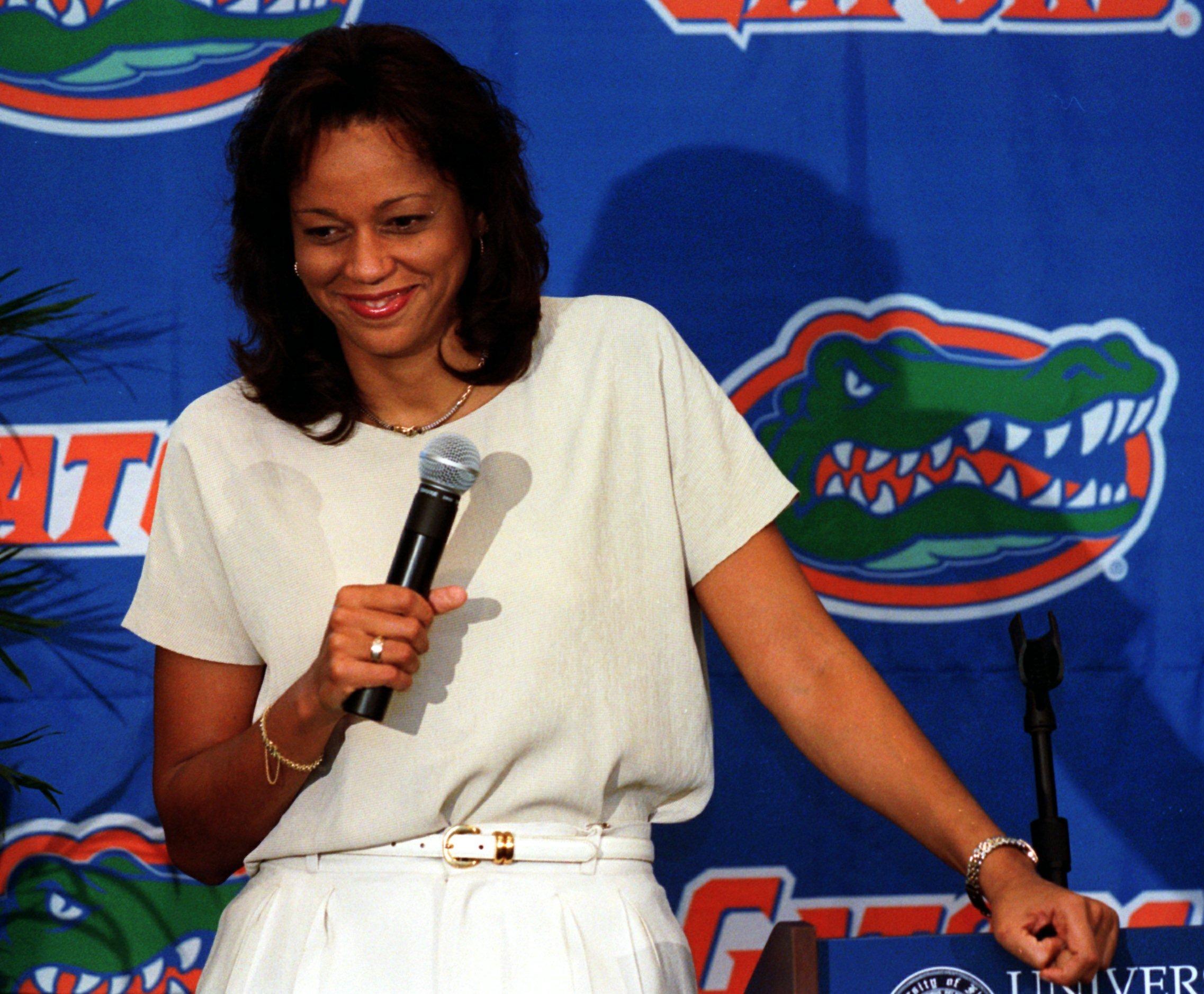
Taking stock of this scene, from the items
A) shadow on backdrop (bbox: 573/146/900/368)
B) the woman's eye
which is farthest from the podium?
shadow on backdrop (bbox: 573/146/900/368)

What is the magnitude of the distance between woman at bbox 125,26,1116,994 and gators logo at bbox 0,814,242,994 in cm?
90

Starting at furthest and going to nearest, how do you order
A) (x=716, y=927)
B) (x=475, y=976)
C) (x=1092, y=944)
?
(x=716, y=927), (x=475, y=976), (x=1092, y=944)

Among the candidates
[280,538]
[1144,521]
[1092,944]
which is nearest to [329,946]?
[280,538]

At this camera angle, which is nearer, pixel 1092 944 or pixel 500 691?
pixel 1092 944

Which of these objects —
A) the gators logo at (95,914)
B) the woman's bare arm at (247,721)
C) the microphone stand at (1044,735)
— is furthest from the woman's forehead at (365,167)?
the gators logo at (95,914)

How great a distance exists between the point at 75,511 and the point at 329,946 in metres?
1.27

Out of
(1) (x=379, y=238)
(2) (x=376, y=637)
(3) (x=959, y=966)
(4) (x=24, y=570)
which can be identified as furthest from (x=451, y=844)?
(4) (x=24, y=570)

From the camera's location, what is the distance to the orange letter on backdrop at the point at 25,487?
2414mm

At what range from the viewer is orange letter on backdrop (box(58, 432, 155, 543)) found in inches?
95.3

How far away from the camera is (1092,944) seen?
41.7 inches

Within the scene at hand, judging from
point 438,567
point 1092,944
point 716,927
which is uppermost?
point 438,567

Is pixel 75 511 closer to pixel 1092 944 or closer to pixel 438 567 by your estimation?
pixel 438 567

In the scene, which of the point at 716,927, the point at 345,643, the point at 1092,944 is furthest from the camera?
the point at 716,927

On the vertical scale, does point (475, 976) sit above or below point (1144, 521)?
below
